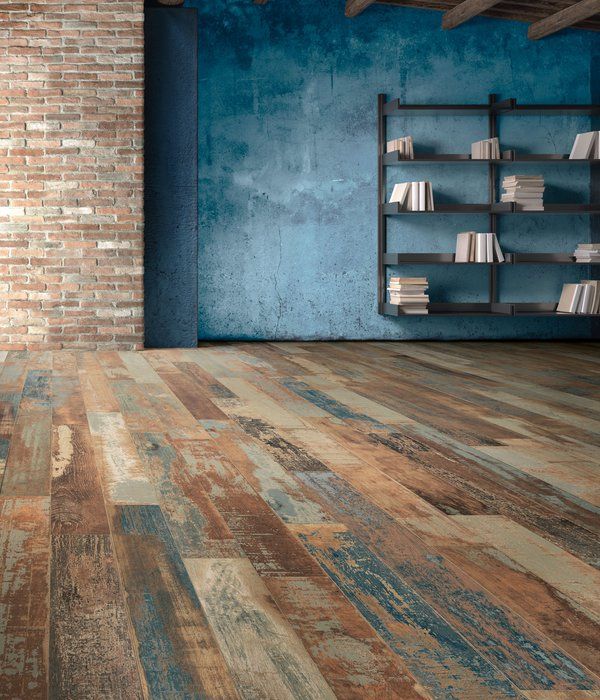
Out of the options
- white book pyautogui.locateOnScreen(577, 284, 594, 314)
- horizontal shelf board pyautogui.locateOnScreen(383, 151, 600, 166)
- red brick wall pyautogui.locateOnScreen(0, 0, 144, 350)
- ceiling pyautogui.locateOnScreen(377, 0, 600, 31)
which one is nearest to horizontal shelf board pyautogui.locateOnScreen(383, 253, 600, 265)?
white book pyautogui.locateOnScreen(577, 284, 594, 314)

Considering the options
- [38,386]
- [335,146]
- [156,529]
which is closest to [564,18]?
[335,146]

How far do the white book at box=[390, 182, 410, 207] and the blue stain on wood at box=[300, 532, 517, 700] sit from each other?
5.95 meters

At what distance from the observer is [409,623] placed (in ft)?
5.60

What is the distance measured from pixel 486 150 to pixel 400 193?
0.83 meters

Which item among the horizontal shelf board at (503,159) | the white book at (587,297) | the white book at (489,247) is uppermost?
the horizontal shelf board at (503,159)

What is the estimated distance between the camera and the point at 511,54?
8320 mm

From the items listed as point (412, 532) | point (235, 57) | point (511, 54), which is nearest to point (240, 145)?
point (235, 57)

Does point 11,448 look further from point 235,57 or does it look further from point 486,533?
point 235,57

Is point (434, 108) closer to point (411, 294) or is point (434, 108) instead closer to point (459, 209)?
point (459, 209)

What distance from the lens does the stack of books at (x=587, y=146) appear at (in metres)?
7.97

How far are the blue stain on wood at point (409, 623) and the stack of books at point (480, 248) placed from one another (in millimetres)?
6018

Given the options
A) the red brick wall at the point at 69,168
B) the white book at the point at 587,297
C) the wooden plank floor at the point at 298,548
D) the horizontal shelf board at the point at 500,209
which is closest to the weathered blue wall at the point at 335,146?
the horizontal shelf board at the point at 500,209

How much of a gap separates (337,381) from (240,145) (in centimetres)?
346

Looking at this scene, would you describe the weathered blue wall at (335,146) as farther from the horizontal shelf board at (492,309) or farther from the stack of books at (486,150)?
the stack of books at (486,150)
